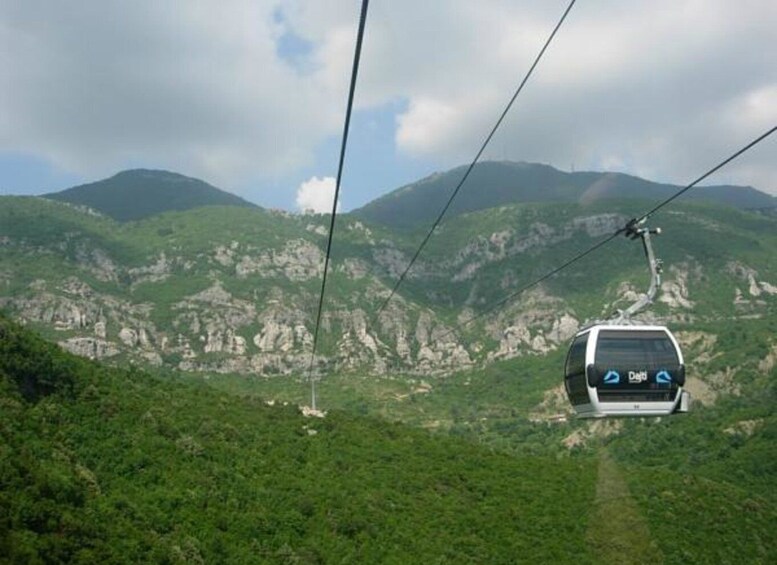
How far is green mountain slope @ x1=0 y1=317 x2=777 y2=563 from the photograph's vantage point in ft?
111

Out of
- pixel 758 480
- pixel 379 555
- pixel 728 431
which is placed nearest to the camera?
pixel 379 555

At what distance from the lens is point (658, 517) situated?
64.6 m

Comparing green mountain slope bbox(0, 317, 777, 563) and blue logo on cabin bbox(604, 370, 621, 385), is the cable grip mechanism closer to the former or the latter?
blue logo on cabin bbox(604, 370, 621, 385)

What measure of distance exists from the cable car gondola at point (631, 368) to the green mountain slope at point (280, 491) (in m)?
20.2

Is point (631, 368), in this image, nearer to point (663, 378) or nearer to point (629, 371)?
point (629, 371)

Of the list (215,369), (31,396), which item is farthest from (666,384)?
(215,369)

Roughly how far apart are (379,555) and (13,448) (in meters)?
22.5

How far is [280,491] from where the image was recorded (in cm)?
4922

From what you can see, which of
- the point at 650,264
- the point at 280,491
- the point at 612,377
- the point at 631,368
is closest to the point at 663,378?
the point at 631,368

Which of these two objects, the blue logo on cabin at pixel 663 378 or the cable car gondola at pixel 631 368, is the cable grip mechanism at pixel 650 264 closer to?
the cable car gondola at pixel 631 368

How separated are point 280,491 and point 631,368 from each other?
32.1 m

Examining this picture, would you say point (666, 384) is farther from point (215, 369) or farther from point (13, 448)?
point (215, 369)

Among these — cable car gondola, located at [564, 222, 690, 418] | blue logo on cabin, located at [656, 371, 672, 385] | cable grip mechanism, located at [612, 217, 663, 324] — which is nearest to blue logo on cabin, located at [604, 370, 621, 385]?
cable car gondola, located at [564, 222, 690, 418]

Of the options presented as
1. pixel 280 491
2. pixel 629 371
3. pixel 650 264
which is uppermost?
pixel 650 264
